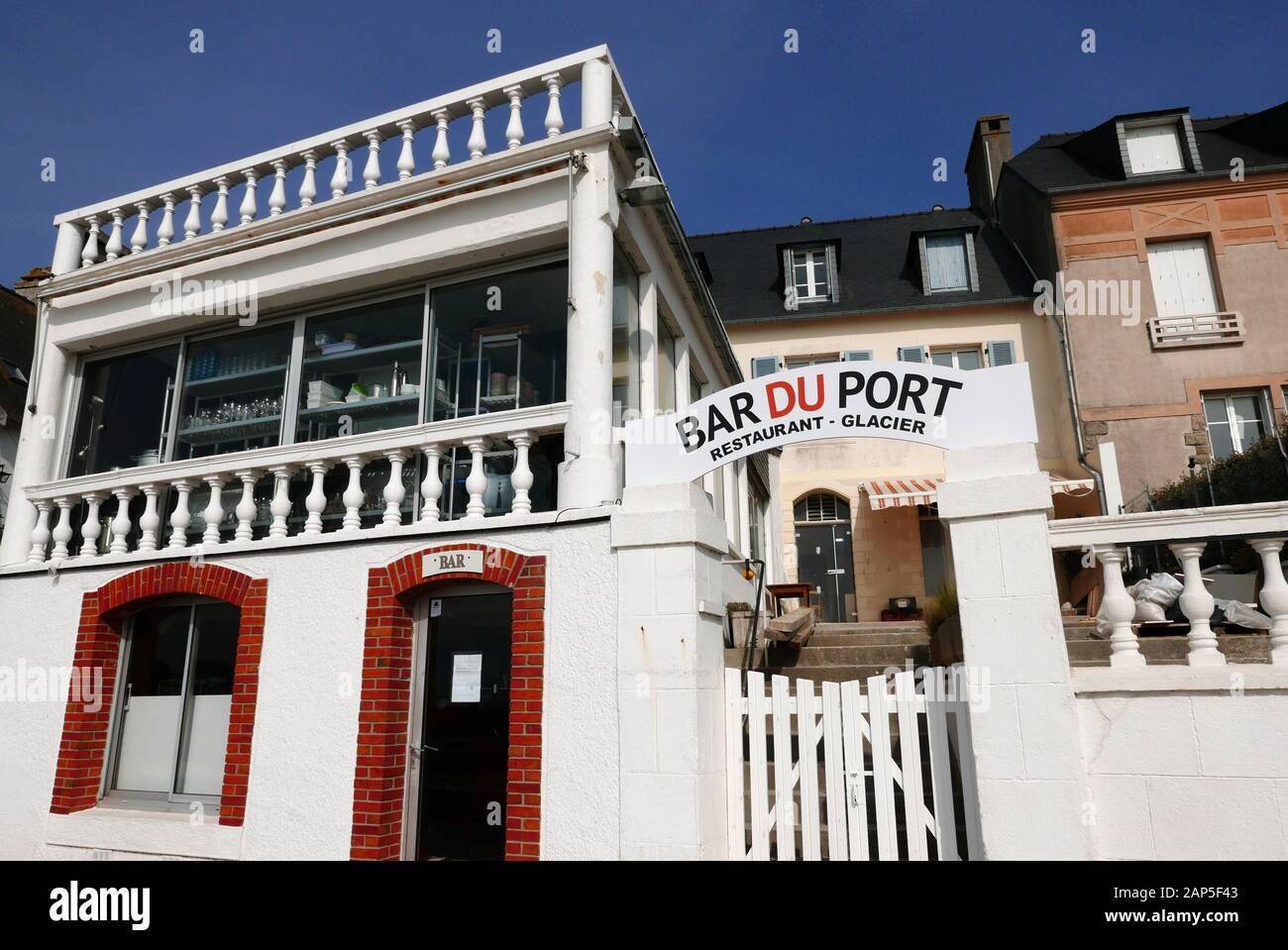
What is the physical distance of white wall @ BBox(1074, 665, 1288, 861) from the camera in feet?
12.7

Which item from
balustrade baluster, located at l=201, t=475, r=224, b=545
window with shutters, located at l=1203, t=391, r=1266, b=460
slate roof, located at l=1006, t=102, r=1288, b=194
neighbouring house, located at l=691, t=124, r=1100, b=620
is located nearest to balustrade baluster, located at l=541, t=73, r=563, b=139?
balustrade baluster, located at l=201, t=475, r=224, b=545

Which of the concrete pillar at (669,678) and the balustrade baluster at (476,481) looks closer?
the concrete pillar at (669,678)

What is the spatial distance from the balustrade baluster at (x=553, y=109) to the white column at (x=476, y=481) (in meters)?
2.53

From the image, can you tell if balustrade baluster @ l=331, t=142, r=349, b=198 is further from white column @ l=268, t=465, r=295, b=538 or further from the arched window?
the arched window

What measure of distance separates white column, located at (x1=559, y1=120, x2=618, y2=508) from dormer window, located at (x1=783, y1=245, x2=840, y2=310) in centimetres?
1439

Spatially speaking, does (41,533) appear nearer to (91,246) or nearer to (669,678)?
(91,246)

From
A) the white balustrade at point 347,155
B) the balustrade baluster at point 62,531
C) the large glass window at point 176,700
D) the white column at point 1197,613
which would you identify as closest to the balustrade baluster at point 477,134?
the white balustrade at point 347,155

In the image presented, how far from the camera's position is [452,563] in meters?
5.53

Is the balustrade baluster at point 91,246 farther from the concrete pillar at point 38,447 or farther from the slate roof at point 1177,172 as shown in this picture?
the slate roof at point 1177,172

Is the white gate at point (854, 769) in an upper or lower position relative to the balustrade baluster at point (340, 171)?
lower

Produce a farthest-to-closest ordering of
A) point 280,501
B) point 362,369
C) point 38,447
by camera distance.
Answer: point 38,447 < point 362,369 < point 280,501

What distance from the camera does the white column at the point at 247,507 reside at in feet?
21.0

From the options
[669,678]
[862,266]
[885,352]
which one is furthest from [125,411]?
[862,266]

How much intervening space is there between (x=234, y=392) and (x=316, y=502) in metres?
2.16
